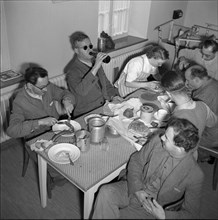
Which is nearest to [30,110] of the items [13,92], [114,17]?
[13,92]

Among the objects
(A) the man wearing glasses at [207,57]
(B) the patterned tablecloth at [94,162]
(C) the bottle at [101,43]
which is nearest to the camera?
(B) the patterned tablecloth at [94,162]

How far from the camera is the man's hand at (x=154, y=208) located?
165 cm

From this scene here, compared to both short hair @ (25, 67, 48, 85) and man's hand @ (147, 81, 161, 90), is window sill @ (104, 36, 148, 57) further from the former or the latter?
short hair @ (25, 67, 48, 85)

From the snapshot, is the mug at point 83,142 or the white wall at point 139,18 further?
the white wall at point 139,18

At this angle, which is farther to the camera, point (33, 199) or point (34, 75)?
point (33, 199)

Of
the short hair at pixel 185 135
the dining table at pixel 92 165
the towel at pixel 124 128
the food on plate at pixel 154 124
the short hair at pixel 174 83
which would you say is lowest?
the dining table at pixel 92 165

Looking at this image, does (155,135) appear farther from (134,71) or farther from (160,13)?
(160,13)

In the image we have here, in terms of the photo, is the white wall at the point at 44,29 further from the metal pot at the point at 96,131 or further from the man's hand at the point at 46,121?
the metal pot at the point at 96,131

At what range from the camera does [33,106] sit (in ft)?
6.97

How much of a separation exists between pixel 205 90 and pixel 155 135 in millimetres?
834

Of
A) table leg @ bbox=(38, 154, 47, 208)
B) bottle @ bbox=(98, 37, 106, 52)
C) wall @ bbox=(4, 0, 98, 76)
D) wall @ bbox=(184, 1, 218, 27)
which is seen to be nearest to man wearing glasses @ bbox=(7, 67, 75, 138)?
table leg @ bbox=(38, 154, 47, 208)

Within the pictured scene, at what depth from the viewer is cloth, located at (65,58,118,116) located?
236 centimetres

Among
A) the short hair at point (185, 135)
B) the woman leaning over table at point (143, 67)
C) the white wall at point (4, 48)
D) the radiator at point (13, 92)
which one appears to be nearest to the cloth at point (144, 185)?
the short hair at point (185, 135)

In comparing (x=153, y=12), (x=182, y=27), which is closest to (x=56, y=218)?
(x=153, y=12)
